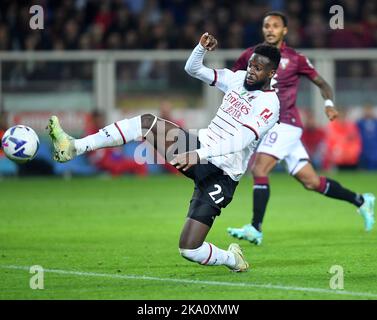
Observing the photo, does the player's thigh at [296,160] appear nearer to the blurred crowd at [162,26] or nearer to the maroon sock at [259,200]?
the maroon sock at [259,200]

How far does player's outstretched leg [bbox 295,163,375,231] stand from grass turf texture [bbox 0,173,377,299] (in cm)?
26

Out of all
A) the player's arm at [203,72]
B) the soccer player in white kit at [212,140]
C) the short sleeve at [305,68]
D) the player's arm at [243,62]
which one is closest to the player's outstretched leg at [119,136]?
the soccer player in white kit at [212,140]

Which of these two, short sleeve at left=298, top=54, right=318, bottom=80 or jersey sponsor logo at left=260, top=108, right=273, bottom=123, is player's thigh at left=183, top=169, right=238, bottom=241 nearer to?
jersey sponsor logo at left=260, top=108, right=273, bottom=123

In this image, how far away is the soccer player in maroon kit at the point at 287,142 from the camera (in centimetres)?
1116

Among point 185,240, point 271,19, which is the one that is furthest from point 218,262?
point 271,19

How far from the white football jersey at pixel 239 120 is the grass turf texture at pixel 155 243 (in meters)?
1.00

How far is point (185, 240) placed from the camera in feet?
27.9

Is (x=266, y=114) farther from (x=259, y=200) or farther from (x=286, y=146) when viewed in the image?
(x=286, y=146)

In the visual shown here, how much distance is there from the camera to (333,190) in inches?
460

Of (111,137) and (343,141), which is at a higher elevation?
(111,137)

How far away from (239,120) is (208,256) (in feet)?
4.20

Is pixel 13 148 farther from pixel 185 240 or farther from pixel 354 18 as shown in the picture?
pixel 354 18

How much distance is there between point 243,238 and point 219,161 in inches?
87.2

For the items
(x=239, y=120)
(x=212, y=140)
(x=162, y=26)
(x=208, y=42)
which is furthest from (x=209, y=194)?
(x=162, y=26)
